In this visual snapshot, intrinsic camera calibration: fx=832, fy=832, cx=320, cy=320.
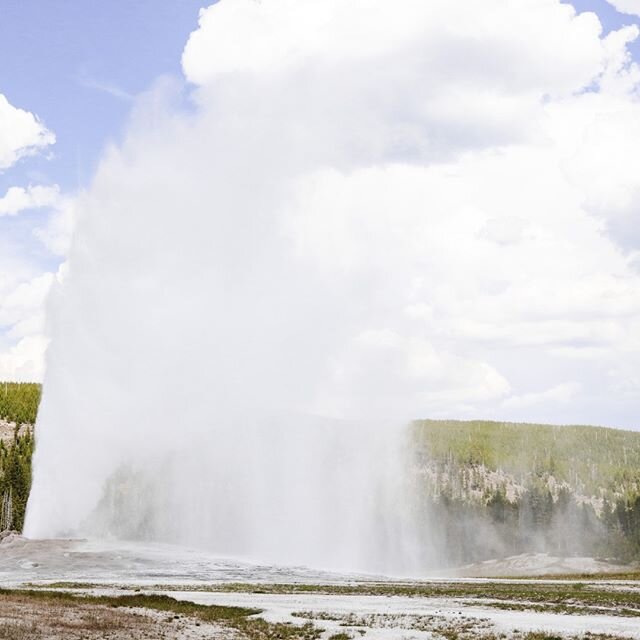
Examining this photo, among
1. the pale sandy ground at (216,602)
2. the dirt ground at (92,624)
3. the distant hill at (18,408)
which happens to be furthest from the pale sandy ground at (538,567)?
the distant hill at (18,408)

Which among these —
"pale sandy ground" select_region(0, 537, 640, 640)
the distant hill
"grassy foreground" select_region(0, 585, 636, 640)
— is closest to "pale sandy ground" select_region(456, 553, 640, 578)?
"pale sandy ground" select_region(0, 537, 640, 640)

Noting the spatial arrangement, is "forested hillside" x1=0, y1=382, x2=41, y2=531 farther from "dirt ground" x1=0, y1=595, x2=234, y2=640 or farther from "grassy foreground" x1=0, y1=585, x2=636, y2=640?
"dirt ground" x1=0, y1=595, x2=234, y2=640

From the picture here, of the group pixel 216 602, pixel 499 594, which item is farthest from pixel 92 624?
pixel 499 594

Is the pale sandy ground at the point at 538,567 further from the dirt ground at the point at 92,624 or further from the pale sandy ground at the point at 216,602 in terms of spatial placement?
the dirt ground at the point at 92,624

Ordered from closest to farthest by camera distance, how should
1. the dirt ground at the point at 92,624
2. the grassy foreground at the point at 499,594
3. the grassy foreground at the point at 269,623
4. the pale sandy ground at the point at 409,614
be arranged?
the dirt ground at the point at 92,624 < the grassy foreground at the point at 269,623 < the pale sandy ground at the point at 409,614 < the grassy foreground at the point at 499,594

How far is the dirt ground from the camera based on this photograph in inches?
1313

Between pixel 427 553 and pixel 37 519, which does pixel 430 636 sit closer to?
pixel 37 519

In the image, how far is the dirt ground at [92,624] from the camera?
109 feet

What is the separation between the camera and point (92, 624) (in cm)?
3647

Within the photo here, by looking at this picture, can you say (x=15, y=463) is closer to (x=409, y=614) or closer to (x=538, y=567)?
(x=538, y=567)

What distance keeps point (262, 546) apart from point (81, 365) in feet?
115

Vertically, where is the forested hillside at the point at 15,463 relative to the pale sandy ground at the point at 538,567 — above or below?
above

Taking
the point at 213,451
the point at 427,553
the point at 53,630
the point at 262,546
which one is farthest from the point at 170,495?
the point at 53,630

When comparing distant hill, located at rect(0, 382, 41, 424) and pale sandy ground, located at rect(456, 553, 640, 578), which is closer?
pale sandy ground, located at rect(456, 553, 640, 578)
